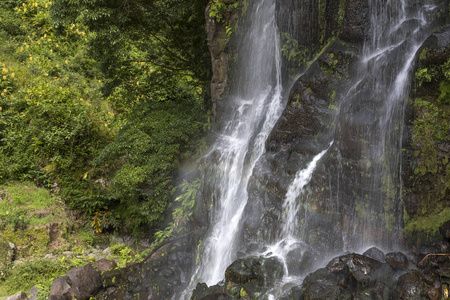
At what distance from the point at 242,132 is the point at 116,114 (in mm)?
6449

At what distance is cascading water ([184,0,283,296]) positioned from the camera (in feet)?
25.6

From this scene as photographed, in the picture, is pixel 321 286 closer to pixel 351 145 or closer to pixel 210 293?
pixel 210 293

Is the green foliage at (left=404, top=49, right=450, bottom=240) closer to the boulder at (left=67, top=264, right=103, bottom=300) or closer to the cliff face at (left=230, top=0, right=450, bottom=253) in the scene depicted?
the cliff face at (left=230, top=0, right=450, bottom=253)

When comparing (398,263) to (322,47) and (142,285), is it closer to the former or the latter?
(322,47)

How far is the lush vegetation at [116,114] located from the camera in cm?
988

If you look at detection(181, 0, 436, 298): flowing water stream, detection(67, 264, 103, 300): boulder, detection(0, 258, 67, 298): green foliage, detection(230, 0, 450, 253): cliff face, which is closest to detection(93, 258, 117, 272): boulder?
detection(67, 264, 103, 300): boulder

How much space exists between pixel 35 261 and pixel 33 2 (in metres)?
11.1

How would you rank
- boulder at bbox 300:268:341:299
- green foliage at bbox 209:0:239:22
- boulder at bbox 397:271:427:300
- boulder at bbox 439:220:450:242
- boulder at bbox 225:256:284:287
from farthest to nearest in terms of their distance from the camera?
1. green foliage at bbox 209:0:239:22
2. boulder at bbox 225:256:284:287
3. boulder at bbox 439:220:450:242
4. boulder at bbox 300:268:341:299
5. boulder at bbox 397:271:427:300

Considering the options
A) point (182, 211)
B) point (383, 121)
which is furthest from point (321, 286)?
point (182, 211)

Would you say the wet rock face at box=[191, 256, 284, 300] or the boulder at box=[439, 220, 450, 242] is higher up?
the boulder at box=[439, 220, 450, 242]

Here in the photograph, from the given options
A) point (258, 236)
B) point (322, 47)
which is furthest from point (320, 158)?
point (322, 47)

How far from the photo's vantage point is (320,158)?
6629mm

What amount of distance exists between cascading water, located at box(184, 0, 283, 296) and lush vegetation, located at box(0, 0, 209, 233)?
1.55m

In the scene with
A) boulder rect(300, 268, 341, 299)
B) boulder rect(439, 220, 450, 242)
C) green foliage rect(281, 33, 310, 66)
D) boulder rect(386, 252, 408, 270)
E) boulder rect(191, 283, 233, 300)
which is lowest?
boulder rect(191, 283, 233, 300)
